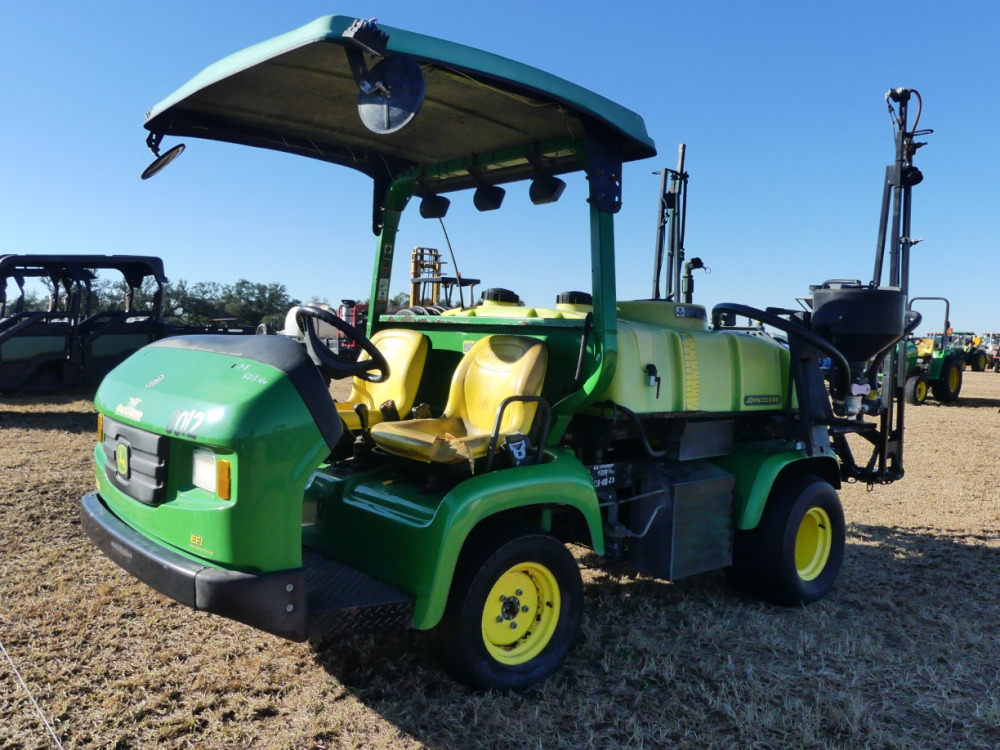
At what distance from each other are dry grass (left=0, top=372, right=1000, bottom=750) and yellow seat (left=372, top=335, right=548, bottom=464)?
36.9 inches

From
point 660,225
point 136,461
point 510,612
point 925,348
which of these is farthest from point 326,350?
point 925,348

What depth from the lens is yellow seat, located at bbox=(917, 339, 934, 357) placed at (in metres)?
16.0

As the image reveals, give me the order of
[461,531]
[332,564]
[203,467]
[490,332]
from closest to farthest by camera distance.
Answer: [203,467]
[461,531]
[332,564]
[490,332]

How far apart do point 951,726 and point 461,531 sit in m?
2.02

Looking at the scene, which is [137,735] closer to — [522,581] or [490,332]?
[522,581]

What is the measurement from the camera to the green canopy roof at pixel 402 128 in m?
2.67

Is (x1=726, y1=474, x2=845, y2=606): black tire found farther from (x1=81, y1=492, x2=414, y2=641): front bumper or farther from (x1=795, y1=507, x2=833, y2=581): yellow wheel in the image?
(x1=81, y1=492, x2=414, y2=641): front bumper

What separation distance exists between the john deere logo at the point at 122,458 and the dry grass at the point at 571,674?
84 cm

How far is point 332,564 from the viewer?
3217 mm

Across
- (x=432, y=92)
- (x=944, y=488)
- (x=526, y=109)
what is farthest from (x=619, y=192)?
(x=944, y=488)

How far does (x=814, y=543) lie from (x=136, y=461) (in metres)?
3.64

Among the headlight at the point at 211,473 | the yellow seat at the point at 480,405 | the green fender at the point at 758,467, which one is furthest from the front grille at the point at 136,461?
the green fender at the point at 758,467

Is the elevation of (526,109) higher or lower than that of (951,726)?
higher

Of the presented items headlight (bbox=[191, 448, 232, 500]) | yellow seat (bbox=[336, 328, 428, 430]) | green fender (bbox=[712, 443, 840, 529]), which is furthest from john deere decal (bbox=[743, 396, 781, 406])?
headlight (bbox=[191, 448, 232, 500])
